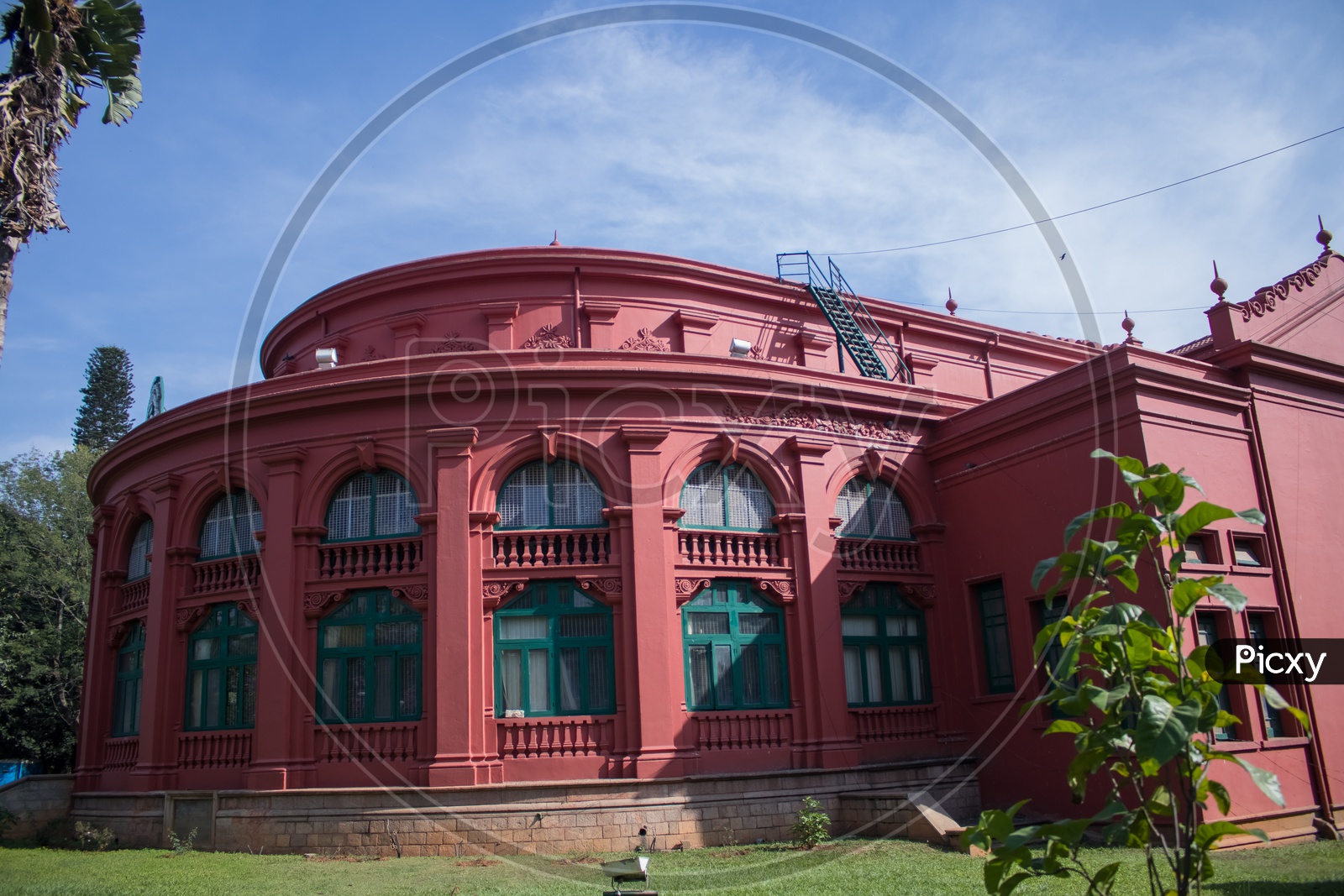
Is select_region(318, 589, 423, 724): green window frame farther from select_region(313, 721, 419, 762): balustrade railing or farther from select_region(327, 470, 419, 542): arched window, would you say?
select_region(327, 470, 419, 542): arched window

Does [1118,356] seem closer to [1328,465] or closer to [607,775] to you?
[1328,465]

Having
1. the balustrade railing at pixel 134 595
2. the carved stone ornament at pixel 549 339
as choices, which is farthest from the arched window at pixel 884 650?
the balustrade railing at pixel 134 595

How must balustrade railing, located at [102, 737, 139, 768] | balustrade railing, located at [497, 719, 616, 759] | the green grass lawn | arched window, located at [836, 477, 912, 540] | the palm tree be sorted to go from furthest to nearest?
balustrade railing, located at [102, 737, 139, 768] < arched window, located at [836, 477, 912, 540] < balustrade railing, located at [497, 719, 616, 759] < the palm tree < the green grass lawn

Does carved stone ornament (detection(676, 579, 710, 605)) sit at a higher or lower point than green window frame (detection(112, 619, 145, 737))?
higher

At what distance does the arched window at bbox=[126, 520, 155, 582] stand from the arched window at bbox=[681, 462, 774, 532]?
11.0 meters

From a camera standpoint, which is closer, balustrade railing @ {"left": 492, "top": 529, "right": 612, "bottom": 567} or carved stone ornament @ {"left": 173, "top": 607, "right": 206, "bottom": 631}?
balustrade railing @ {"left": 492, "top": 529, "right": 612, "bottom": 567}

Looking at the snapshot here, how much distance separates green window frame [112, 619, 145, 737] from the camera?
2073 centimetres

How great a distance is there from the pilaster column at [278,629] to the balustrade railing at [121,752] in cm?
379

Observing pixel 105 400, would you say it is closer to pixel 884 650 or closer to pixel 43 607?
pixel 43 607

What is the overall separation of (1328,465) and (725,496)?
10717 millimetres

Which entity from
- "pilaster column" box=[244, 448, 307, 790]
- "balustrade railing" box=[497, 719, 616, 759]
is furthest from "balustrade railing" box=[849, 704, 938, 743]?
"pilaster column" box=[244, 448, 307, 790]

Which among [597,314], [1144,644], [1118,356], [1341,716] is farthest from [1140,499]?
[597,314]

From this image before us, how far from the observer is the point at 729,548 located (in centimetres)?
1859

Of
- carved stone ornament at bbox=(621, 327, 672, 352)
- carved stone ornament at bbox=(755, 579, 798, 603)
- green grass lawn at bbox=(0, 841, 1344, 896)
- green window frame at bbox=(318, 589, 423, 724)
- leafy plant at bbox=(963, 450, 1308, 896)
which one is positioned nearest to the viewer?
leafy plant at bbox=(963, 450, 1308, 896)
